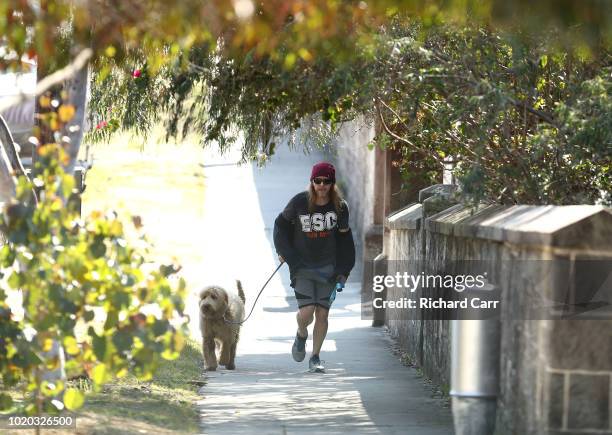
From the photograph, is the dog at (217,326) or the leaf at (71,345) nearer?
the leaf at (71,345)

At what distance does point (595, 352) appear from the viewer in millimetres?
5965

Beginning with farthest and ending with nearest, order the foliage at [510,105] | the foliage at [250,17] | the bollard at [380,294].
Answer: the bollard at [380,294] → the foliage at [510,105] → the foliage at [250,17]

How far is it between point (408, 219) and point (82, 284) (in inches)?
253

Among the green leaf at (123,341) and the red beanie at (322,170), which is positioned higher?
the red beanie at (322,170)

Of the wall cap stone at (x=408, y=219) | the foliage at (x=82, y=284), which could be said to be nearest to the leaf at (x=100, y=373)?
the foliage at (x=82, y=284)

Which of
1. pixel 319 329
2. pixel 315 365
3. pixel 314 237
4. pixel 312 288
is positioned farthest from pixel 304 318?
pixel 314 237

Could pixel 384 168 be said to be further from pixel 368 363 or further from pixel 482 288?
pixel 482 288

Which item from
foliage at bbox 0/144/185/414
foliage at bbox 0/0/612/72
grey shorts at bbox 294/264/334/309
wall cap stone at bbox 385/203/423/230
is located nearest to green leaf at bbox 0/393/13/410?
foliage at bbox 0/144/185/414

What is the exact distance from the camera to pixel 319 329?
425 inches

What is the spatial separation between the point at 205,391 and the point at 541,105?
342cm

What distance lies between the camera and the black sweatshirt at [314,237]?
10.7m

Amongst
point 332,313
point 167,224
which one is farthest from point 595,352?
point 167,224

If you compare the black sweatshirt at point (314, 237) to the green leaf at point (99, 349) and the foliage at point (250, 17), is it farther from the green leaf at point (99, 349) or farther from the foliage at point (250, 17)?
the foliage at point (250, 17)

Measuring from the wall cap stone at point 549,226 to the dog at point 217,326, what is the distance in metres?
3.68
